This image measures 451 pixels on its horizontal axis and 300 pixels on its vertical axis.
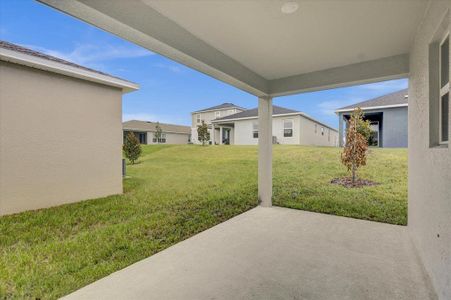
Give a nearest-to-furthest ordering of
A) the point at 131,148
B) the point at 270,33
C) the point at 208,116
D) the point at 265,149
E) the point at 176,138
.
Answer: the point at 270,33 < the point at 265,149 < the point at 131,148 < the point at 176,138 < the point at 208,116

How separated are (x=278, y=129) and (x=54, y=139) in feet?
38.3

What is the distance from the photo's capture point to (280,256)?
2760 mm

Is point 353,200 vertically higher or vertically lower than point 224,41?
lower

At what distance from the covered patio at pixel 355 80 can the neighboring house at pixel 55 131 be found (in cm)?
364

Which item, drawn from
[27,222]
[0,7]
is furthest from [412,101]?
[27,222]

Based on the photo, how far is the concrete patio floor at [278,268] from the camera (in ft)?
6.72

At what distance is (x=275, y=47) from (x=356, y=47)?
3.92 ft

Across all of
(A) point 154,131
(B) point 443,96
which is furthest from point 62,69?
(A) point 154,131

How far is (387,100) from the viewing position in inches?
393

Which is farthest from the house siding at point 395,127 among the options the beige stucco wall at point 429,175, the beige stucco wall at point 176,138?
the beige stucco wall at point 176,138

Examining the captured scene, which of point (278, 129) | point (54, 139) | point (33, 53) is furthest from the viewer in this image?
point (278, 129)

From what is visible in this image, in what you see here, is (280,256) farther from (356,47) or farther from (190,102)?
(190,102)

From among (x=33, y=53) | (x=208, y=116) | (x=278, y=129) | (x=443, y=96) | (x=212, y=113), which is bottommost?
(x=443, y=96)

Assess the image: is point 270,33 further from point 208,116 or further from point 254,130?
point 208,116
